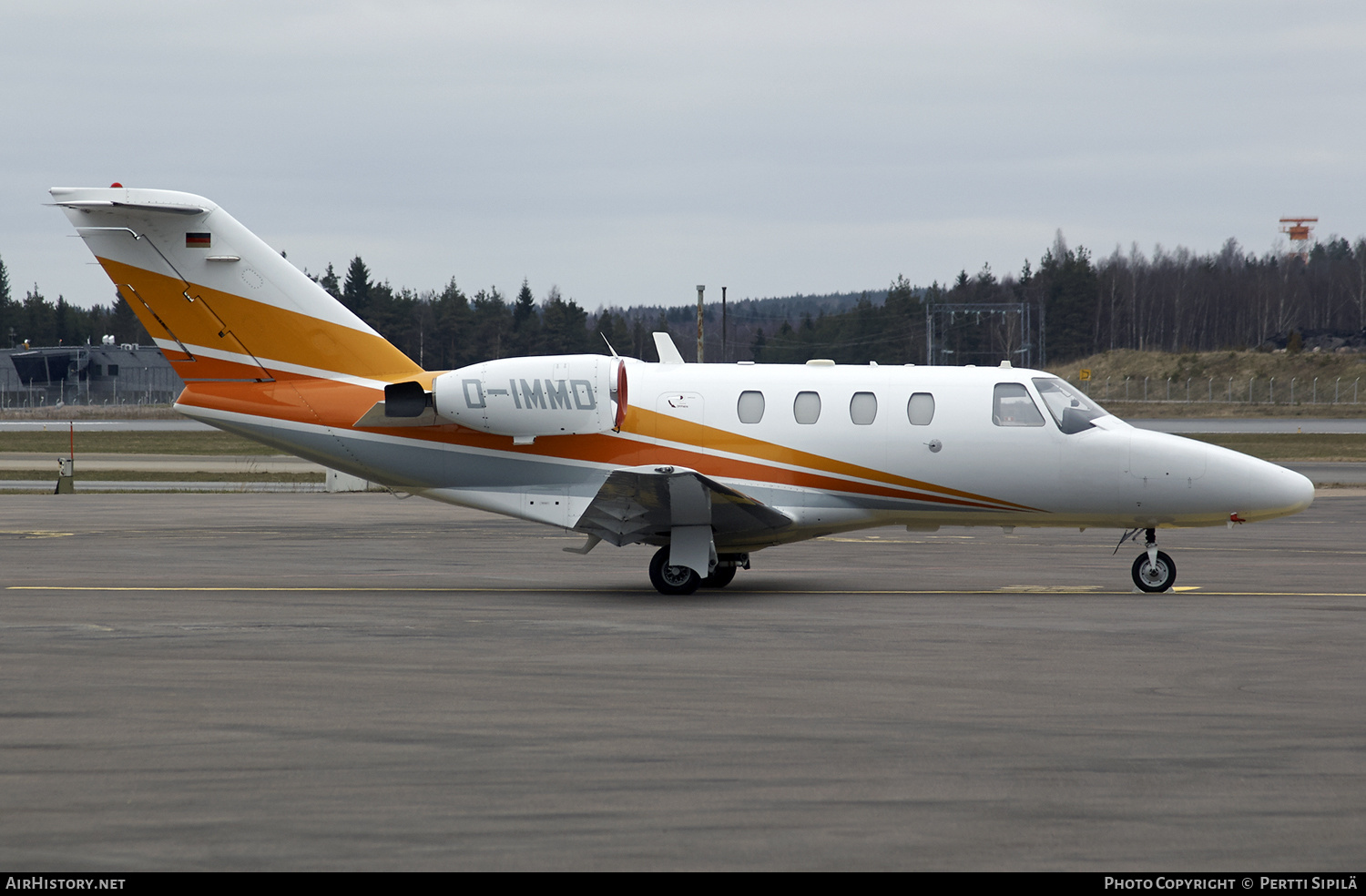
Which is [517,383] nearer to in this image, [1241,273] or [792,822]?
[792,822]

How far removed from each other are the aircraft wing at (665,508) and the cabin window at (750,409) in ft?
3.10

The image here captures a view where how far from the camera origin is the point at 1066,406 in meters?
16.2

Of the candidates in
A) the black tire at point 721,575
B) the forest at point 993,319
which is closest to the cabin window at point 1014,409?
the black tire at point 721,575

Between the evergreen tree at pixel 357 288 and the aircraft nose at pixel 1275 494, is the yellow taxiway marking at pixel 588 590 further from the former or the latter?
the evergreen tree at pixel 357 288

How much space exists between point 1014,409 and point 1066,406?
669mm

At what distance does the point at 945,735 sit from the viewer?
876 centimetres

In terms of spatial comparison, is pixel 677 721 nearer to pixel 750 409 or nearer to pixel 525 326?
pixel 750 409

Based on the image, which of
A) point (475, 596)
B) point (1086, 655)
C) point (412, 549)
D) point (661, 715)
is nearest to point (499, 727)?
point (661, 715)


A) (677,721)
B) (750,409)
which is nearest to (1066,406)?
(750,409)

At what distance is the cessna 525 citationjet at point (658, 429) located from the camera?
15875 millimetres

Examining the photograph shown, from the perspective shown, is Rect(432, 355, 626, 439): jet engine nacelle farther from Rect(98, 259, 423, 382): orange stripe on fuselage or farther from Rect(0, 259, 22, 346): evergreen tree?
Rect(0, 259, 22, 346): evergreen tree

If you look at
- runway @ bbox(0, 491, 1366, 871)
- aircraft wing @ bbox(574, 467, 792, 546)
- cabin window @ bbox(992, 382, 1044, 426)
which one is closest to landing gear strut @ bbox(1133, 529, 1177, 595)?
runway @ bbox(0, 491, 1366, 871)

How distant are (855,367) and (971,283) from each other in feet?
454
